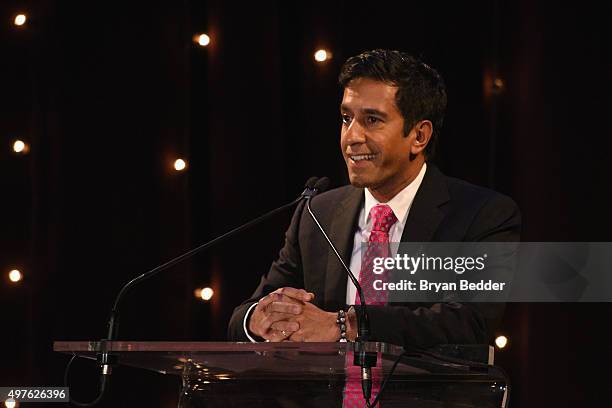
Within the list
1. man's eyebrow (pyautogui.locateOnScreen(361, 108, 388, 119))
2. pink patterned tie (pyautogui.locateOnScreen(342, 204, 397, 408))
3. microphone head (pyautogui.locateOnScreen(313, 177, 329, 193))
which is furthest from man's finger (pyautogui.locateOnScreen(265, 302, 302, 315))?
man's eyebrow (pyautogui.locateOnScreen(361, 108, 388, 119))

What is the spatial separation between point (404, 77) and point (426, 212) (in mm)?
363

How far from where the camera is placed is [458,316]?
6.97 ft

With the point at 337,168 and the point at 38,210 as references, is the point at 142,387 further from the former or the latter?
the point at 337,168

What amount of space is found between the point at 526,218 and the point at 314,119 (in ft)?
2.35

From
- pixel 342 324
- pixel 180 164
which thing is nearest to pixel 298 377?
pixel 342 324

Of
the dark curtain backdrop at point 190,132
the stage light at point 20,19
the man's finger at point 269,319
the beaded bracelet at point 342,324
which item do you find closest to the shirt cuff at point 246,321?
the man's finger at point 269,319

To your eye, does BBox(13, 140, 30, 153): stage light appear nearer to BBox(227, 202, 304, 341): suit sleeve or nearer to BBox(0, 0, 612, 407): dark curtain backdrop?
BBox(0, 0, 612, 407): dark curtain backdrop

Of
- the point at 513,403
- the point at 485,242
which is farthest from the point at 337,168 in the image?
the point at 513,403

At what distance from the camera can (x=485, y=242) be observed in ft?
7.75

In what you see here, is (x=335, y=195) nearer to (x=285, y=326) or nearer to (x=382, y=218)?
(x=382, y=218)

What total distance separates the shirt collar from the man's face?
0.25 feet

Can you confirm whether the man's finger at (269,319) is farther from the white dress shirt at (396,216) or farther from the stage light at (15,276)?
the stage light at (15,276)

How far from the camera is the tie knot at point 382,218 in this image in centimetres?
243

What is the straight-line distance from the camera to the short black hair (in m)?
2.43
